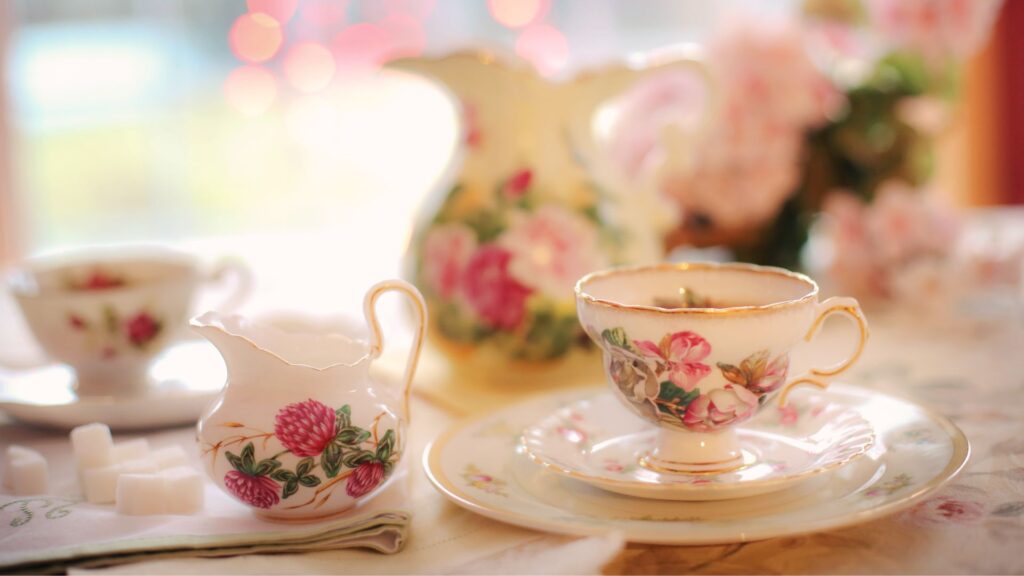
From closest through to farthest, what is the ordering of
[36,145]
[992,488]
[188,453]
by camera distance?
[992,488], [188,453], [36,145]

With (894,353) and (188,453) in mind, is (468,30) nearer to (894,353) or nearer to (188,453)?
(894,353)

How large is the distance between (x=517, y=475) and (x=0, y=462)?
1.38 ft

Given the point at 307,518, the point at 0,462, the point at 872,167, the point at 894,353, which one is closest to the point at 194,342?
the point at 0,462

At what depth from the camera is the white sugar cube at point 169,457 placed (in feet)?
2.34

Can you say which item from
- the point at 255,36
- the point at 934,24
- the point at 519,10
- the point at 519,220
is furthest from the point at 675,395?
the point at 255,36

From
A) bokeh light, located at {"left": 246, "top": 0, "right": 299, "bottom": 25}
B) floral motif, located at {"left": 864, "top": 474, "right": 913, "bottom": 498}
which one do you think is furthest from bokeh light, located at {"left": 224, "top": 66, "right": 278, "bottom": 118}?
floral motif, located at {"left": 864, "top": 474, "right": 913, "bottom": 498}

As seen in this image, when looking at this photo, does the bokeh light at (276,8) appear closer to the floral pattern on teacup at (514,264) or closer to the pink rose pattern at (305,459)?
the floral pattern on teacup at (514,264)

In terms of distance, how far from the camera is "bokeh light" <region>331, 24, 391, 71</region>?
122 inches

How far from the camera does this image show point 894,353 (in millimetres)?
1047

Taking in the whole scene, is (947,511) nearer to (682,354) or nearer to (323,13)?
(682,354)

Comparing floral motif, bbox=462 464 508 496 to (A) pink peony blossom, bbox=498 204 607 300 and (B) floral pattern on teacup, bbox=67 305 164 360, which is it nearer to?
(A) pink peony blossom, bbox=498 204 607 300

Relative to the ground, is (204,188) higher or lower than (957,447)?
lower

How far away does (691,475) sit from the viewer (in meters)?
0.66

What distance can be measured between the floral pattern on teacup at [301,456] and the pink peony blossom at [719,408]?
0.21m
